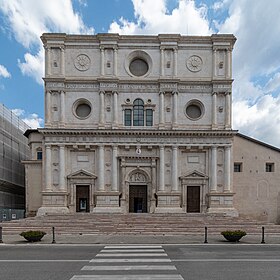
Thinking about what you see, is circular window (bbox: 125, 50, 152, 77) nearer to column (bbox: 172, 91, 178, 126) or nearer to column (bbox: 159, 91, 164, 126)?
column (bbox: 159, 91, 164, 126)

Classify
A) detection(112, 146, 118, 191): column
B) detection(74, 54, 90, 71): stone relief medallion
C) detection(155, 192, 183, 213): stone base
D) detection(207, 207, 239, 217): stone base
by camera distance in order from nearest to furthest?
detection(207, 207, 239, 217): stone base → detection(155, 192, 183, 213): stone base → detection(112, 146, 118, 191): column → detection(74, 54, 90, 71): stone relief medallion

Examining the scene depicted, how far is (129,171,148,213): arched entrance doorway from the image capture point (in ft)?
115

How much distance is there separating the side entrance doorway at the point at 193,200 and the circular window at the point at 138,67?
1451cm

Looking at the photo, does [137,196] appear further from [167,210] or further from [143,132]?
[143,132]

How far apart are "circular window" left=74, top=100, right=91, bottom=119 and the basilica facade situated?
4.6 inches

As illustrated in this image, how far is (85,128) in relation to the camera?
3481 cm

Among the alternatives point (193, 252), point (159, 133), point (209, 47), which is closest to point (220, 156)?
point (159, 133)

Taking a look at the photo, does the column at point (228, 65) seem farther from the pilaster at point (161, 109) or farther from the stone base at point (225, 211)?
the stone base at point (225, 211)

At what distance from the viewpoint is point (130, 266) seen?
38.8 ft

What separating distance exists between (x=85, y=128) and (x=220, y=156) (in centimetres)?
1555

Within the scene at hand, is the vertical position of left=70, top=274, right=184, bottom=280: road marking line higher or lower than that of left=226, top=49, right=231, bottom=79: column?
lower

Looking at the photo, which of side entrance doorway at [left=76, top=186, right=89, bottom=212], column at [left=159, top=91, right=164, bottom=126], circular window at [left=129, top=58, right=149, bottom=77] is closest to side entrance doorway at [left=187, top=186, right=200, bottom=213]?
column at [left=159, top=91, right=164, bottom=126]

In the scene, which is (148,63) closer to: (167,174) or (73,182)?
(167,174)

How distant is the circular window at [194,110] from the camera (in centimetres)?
3603
